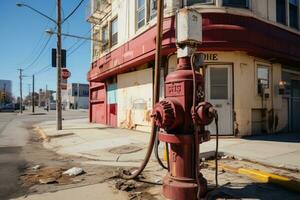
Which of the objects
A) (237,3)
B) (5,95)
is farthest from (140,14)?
(5,95)

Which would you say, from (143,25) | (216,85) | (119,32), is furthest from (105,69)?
(216,85)

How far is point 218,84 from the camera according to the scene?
38.3ft

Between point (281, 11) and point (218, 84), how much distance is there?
488 centimetres

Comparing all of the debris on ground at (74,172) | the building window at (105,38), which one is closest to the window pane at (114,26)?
the building window at (105,38)

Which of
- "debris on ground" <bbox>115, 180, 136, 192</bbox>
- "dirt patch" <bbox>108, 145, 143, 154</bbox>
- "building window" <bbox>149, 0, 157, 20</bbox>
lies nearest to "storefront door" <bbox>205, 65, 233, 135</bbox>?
"dirt patch" <bbox>108, 145, 143, 154</bbox>

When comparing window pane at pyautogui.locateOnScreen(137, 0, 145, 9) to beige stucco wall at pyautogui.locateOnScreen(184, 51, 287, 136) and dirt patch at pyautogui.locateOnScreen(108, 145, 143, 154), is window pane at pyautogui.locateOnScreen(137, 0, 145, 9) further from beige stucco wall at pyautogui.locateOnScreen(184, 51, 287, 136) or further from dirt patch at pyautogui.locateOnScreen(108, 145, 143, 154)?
dirt patch at pyautogui.locateOnScreen(108, 145, 143, 154)

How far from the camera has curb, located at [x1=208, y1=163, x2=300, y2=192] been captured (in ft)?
18.2

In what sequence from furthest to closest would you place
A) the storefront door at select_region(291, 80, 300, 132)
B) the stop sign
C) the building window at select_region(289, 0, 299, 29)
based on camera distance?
1. the stop sign
2. the storefront door at select_region(291, 80, 300, 132)
3. the building window at select_region(289, 0, 299, 29)

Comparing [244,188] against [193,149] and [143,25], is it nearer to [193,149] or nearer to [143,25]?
[193,149]

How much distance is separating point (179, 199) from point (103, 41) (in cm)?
1663

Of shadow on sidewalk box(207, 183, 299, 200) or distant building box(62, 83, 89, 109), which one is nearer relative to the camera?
shadow on sidewalk box(207, 183, 299, 200)

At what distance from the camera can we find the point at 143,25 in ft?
48.3

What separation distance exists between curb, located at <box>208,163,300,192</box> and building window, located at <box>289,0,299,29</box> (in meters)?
9.91

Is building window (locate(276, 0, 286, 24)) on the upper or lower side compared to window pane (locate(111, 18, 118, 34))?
lower
